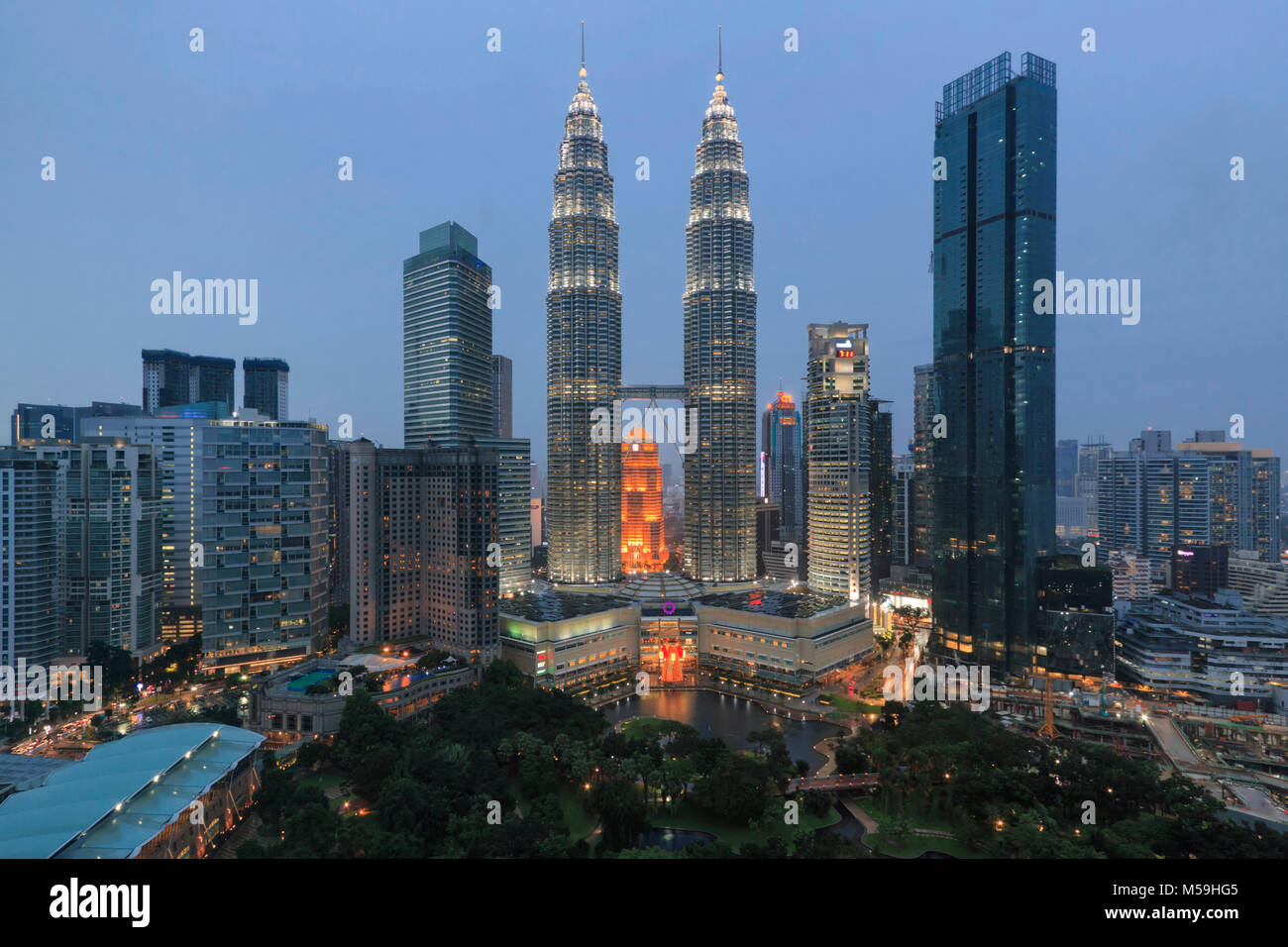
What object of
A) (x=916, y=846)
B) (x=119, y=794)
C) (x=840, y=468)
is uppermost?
(x=840, y=468)

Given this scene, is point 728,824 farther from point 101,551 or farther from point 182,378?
point 182,378

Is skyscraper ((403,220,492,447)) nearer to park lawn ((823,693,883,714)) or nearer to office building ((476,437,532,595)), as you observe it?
office building ((476,437,532,595))

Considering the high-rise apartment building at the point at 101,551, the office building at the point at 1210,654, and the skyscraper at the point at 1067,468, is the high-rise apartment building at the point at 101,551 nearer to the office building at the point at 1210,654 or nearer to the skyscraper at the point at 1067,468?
the office building at the point at 1210,654

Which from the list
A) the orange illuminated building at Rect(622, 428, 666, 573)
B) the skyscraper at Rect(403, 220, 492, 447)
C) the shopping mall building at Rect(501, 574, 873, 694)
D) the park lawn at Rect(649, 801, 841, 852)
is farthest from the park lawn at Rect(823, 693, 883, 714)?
the skyscraper at Rect(403, 220, 492, 447)

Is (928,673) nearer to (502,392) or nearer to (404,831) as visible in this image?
(404,831)

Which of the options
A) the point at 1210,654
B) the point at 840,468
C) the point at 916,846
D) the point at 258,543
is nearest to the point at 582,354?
the point at 840,468

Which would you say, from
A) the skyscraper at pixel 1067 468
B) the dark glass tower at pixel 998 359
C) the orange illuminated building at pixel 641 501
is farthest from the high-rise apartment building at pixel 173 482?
the skyscraper at pixel 1067 468
